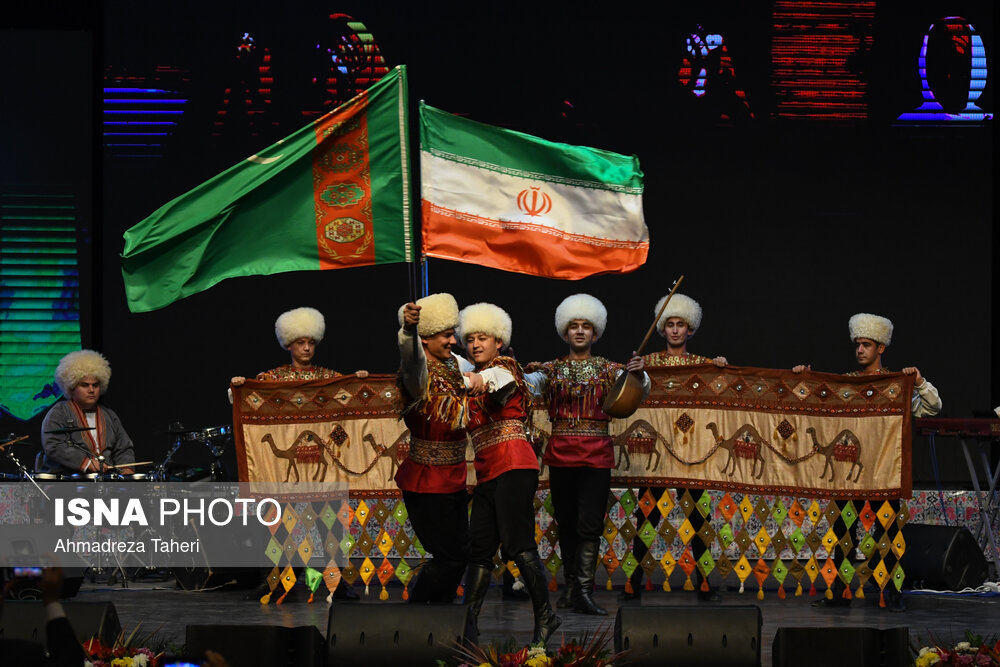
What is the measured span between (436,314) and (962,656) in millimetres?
2416

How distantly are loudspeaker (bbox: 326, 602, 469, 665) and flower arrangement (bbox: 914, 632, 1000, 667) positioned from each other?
1561 millimetres

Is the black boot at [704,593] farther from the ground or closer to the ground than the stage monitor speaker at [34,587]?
closer to the ground

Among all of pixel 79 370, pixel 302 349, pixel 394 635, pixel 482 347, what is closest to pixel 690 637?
pixel 394 635

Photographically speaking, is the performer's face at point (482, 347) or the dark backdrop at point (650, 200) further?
the dark backdrop at point (650, 200)

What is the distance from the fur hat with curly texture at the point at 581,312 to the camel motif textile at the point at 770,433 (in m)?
0.52

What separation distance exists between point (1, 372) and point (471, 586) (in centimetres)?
572

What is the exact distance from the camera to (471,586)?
568 cm

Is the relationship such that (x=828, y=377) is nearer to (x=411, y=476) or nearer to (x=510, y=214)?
(x=510, y=214)

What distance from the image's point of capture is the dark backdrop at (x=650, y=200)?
385 inches

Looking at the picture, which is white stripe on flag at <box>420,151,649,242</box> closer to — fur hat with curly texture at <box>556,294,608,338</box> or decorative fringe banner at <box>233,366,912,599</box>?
fur hat with curly texture at <box>556,294,608,338</box>

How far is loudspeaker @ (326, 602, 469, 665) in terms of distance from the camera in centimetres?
439

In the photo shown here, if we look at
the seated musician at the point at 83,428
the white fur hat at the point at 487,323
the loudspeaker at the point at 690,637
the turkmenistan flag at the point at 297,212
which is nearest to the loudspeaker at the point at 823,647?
the loudspeaker at the point at 690,637

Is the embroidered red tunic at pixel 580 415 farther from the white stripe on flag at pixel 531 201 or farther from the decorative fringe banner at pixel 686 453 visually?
the white stripe on flag at pixel 531 201

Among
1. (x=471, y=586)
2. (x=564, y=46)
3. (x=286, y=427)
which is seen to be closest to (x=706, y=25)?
(x=564, y=46)
